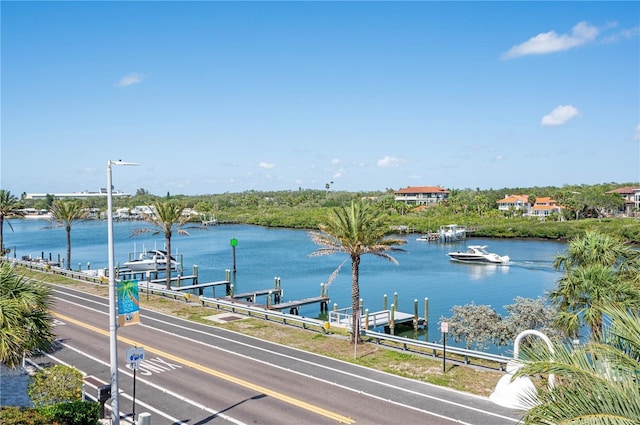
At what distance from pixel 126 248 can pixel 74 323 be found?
8018 cm

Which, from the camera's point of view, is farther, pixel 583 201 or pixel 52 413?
pixel 583 201

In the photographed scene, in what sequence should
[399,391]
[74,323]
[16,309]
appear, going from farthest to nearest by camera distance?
[74,323] < [399,391] < [16,309]

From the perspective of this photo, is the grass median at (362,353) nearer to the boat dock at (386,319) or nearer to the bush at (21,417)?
the bush at (21,417)

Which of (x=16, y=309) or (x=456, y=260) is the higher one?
(x=16, y=309)

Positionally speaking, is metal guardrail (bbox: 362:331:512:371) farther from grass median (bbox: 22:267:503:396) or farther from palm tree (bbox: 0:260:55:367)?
palm tree (bbox: 0:260:55:367)

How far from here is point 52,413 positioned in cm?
1605

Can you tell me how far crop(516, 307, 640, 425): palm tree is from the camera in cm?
680

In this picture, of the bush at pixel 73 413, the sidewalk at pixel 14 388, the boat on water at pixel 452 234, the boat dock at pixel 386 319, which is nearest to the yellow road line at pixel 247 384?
the sidewalk at pixel 14 388

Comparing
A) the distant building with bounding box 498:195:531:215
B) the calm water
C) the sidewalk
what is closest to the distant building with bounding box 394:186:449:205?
the distant building with bounding box 498:195:531:215

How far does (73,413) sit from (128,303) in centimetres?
372

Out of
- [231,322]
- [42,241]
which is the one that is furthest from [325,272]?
[42,241]

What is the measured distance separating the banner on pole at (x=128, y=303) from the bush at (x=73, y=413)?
275 centimetres

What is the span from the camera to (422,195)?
188000 mm

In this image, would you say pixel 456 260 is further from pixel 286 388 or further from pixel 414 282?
pixel 286 388
